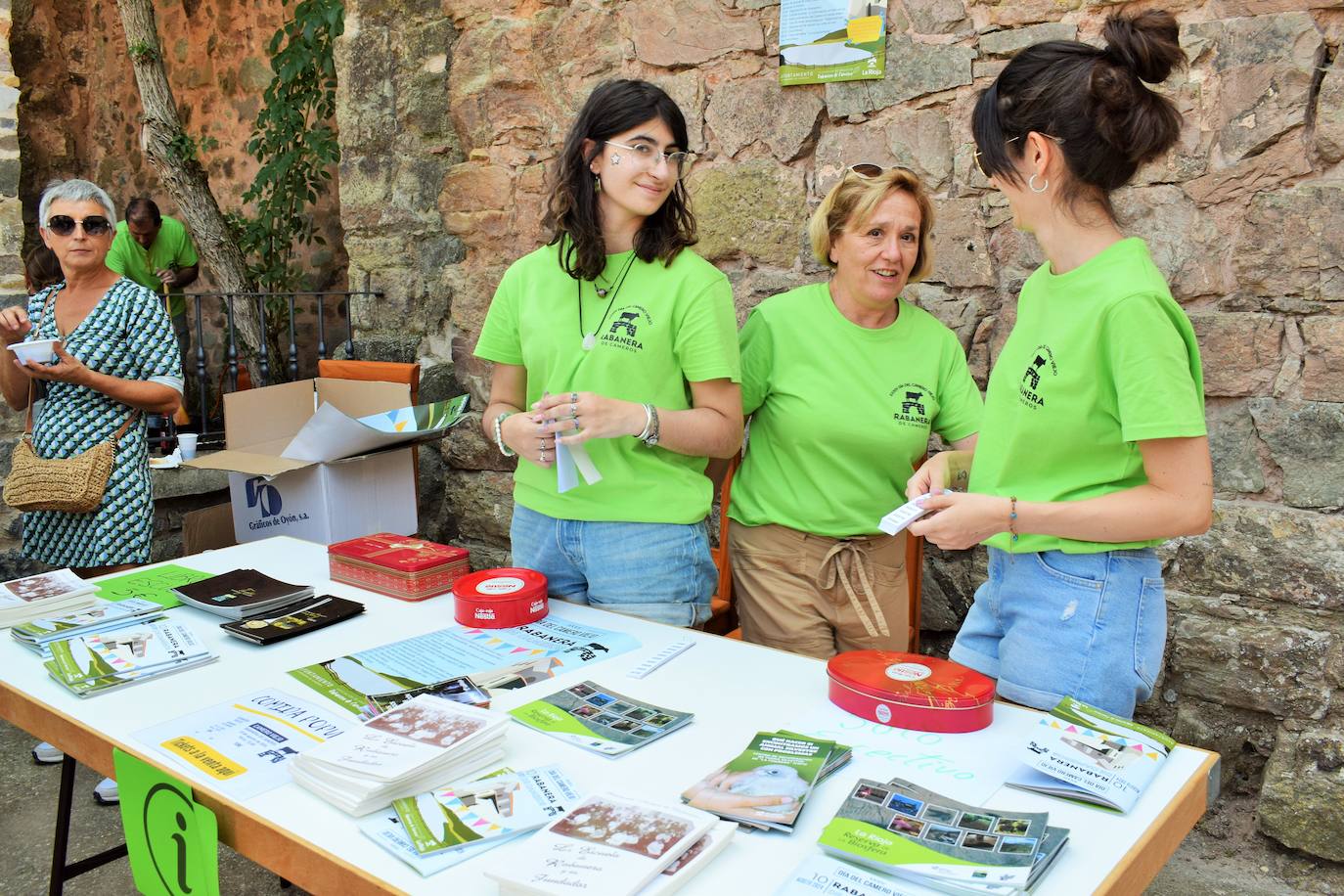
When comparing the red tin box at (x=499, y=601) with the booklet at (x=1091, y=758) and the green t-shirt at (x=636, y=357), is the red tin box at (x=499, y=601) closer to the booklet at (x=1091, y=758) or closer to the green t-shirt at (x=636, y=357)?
the green t-shirt at (x=636, y=357)

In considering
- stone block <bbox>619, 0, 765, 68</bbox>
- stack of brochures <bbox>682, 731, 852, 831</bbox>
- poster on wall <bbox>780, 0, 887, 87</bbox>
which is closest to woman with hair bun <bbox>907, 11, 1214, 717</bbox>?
stack of brochures <bbox>682, 731, 852, 831</bbox>

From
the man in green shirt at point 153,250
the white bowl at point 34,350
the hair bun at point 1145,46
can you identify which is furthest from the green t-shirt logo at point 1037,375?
the man in green shirt at point 153,250

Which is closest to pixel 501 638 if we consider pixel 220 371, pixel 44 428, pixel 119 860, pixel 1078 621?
pixel 1078 621

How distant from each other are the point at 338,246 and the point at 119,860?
4.69 meters

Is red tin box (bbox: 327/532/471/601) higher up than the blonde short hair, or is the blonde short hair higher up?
the blonde short hair

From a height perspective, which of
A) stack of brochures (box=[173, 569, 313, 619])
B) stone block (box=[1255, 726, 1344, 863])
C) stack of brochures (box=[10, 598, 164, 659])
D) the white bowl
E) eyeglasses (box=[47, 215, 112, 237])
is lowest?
stone block (box=[1255, 726, 1344, 863])

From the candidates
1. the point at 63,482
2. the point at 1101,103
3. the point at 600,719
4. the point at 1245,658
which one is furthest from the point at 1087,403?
the point at 63,482

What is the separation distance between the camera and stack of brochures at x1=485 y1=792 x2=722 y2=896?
1.02m

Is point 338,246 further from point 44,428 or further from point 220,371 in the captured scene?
point 44,428

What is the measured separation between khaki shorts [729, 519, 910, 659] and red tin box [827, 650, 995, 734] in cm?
57

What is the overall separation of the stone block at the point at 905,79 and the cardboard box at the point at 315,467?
5.22 feet

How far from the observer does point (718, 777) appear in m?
1.26

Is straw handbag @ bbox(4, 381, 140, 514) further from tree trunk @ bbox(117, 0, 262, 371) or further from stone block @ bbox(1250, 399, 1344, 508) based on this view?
stone block @ bbox(1250, 399, 1344, 508)

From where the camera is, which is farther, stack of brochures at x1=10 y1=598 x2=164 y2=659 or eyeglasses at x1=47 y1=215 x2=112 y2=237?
eyeglasses at x1=47 y1=215 x2=112 y2=237
